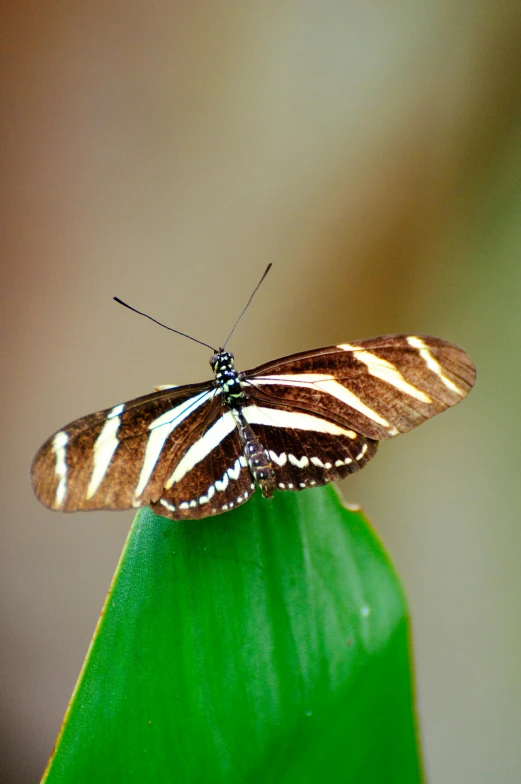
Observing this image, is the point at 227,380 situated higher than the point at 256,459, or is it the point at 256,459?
the point at 227,380

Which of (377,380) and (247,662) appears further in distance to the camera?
(377,380)

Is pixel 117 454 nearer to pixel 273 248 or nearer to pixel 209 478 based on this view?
pixel 209 478

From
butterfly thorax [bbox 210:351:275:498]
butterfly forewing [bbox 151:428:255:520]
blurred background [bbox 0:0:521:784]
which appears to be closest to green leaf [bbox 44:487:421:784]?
butterfly forewing [bbox 151:428:255:520]

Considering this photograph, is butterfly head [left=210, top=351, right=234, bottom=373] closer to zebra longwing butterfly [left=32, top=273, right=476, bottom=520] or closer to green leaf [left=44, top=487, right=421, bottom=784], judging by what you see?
zebra longwing butterfly [left=32, top=273, right=476, bottom=520]

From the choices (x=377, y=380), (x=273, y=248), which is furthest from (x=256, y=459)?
(x=273, y=248)

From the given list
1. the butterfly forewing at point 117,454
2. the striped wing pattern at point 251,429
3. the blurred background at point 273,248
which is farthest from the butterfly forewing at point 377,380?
the blurred background at point 273,248

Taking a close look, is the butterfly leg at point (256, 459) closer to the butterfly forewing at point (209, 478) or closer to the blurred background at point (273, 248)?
the butterfly forewing at point (209, 478)

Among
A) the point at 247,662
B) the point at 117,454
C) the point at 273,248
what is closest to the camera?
the point at 247,662
